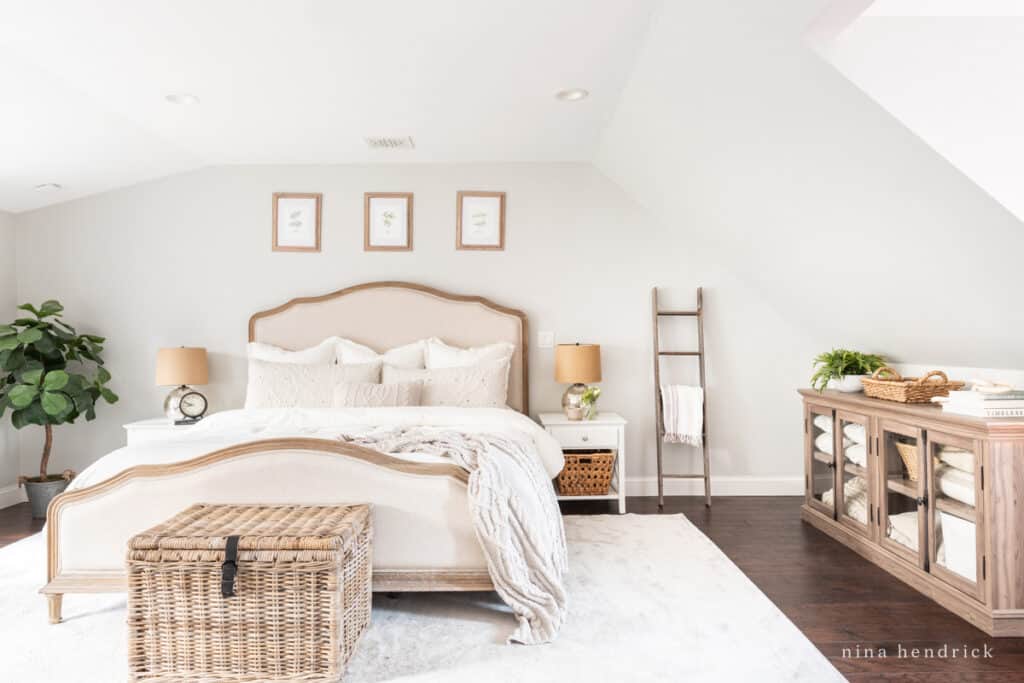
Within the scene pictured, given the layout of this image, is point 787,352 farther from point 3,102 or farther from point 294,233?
point 3,102

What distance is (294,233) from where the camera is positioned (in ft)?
15.5

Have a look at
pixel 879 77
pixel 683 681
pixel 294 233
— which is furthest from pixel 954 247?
pixel 294 233

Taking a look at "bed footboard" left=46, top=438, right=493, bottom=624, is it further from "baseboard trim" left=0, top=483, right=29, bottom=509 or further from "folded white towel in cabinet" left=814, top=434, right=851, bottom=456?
"baseboard trim" left=0, top=483, right=29, bottom=509

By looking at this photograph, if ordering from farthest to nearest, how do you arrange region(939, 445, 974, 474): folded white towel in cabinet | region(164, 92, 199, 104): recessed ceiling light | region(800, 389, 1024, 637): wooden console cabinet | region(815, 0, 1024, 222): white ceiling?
1. region(164, 92, 199, 104): recessed ceiling light
2. region(939, 445, 974, 474): folded white towel in cabinet
3. region(800, 389, 1024, 637): wooden console cabinet
4. region(815, 0, 1024, 222): white ceiling

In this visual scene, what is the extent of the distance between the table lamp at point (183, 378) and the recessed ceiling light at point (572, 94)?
112 inches

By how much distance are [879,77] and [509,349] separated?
2861mm

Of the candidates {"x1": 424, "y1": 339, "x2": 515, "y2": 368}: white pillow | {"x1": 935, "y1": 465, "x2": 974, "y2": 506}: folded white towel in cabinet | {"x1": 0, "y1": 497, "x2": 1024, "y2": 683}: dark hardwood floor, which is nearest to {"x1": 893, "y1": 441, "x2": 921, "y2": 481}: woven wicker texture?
{"x1": 935, "y1": 465, "x2": 974, "y2": 506}: folded white towel in cabinet

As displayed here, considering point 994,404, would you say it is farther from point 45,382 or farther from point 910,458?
point 45,382

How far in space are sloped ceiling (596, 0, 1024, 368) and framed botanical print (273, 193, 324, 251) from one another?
2121mm

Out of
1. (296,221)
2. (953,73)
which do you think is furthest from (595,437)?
(953,73)

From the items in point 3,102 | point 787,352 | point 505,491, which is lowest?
point 505,491

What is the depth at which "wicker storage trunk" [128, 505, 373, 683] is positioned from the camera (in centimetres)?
203

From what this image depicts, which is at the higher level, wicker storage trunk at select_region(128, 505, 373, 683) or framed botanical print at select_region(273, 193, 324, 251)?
framed botanical print at select_region(273, 193, 324, 251)

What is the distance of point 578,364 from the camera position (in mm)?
4355
